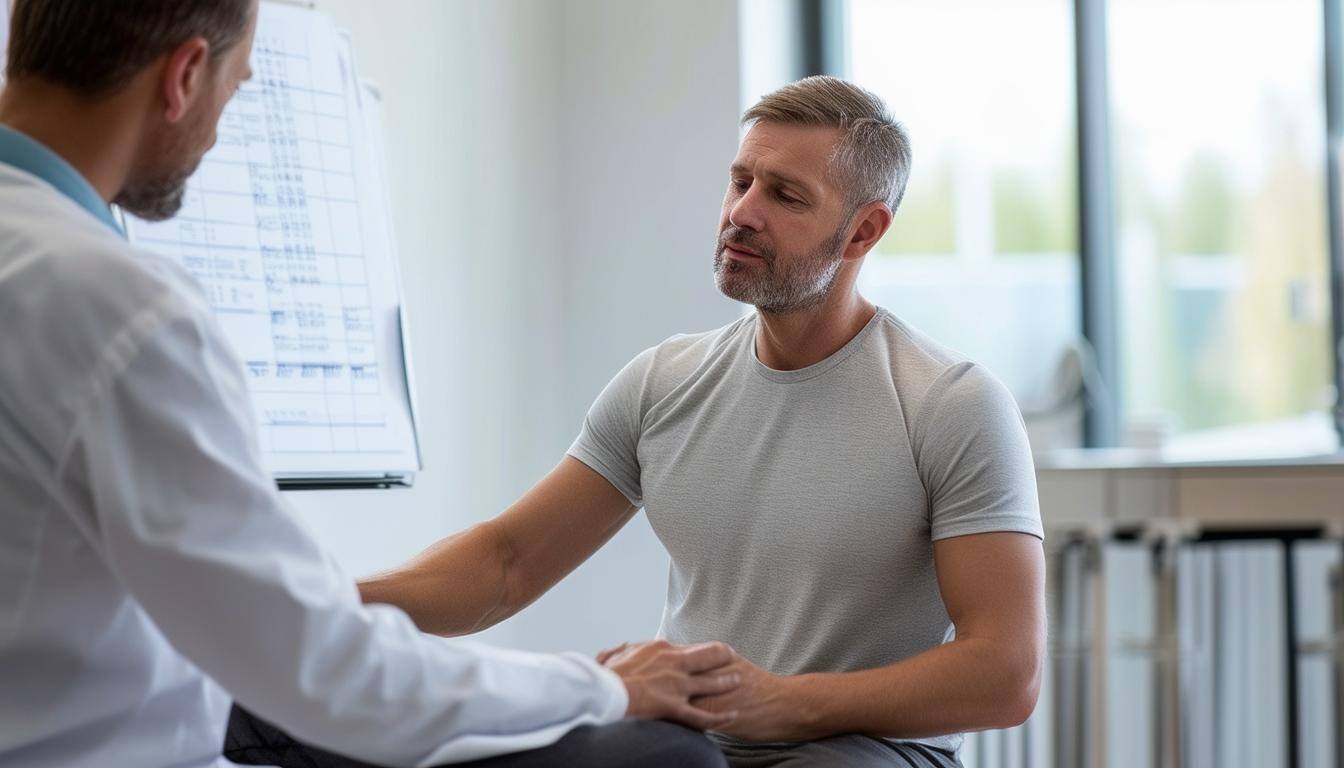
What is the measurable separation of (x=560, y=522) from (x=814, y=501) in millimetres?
342

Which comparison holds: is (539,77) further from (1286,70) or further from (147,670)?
(147,670)

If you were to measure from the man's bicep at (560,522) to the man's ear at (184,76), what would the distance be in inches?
31.1

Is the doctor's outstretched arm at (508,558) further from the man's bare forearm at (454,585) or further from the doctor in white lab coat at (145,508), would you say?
the doctor in white lab coat at (145,508)

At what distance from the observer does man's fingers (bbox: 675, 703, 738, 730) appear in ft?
4.16

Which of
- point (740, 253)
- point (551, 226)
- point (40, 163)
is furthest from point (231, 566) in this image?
point (551, 226)

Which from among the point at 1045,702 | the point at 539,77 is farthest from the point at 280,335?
the point at 1045,702

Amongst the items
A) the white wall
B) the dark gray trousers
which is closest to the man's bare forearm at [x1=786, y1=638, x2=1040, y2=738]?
the dark gray trousers

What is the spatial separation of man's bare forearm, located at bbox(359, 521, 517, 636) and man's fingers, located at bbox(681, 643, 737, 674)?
428 millimetres

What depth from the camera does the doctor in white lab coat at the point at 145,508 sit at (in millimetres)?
933

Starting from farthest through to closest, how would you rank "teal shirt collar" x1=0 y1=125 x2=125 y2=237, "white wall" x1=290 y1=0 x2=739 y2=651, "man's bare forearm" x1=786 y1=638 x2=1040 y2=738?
"white wall" x1=290 y1=0 x2=739 y2=651 < "man's bare forearm" x1=786 y1=638 x2=1040 y2=738 < "teal shirt collar" x1=0 y1=125 x2=125 y2=237

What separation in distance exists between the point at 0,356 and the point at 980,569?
A: 96cm

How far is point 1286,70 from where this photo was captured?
3191mm

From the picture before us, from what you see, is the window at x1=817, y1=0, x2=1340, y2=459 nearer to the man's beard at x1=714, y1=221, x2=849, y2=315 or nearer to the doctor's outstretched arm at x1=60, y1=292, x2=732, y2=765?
the man's beard at x1=714, y1=221, x2=849, y2=315

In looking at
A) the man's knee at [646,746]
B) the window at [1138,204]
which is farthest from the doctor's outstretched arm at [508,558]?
the window at [1138,204]
